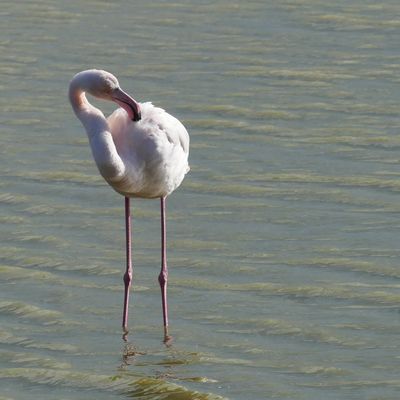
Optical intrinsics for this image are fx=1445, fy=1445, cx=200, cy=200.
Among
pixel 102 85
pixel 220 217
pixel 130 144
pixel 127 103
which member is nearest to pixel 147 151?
pixel 130 144

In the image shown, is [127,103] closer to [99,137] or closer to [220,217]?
[99,137]

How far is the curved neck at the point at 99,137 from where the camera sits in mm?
6387

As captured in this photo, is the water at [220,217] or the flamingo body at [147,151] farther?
the flamingo body at [147,151]

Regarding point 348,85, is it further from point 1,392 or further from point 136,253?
point 1,392

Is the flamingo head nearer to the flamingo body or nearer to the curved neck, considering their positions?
the curved neck

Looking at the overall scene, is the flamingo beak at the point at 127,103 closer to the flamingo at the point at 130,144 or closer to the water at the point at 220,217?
the flamingo at the point at 130,144

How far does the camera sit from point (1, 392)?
6.07m

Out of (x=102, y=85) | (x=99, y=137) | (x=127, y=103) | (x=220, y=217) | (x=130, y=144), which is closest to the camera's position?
(x=99, y=137)

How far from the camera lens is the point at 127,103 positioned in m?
6.65

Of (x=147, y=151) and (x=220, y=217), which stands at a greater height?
(x=147, y=151)

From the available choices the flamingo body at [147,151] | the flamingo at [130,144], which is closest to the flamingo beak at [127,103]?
the flamingo at [130,144]

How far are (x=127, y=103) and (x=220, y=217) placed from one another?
1.87m

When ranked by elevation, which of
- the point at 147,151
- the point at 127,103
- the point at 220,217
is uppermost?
the point at 127,103

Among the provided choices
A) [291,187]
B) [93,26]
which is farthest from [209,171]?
[93,26]
